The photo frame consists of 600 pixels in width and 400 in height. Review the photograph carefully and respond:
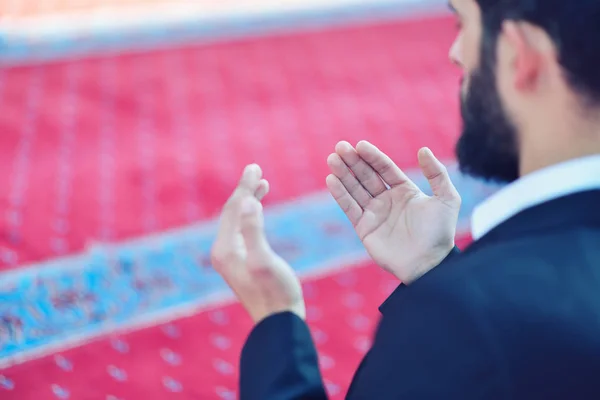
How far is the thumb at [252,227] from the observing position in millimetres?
698

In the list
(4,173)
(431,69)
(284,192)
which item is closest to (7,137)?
(4,173)

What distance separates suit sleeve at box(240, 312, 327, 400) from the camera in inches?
24.2

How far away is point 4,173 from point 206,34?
74 cm

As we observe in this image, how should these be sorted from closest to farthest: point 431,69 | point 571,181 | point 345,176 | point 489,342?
point 489,342 < point 571,181 < point 345,176 < point 431,69

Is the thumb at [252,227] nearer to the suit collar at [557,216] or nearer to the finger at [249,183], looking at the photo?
the finger at [249,183]

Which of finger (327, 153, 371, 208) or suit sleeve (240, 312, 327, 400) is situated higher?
finger (327, 153, 371, 208)

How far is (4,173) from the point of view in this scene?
1.11 metres

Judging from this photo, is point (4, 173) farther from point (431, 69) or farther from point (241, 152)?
point (431, 69)

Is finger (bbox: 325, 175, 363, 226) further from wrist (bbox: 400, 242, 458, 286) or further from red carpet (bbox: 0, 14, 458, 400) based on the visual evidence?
red carpet (bbox: 0, 14, 458, 400)

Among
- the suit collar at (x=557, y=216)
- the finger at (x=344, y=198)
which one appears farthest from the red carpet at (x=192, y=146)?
the suit collar at (x=557, y=216)

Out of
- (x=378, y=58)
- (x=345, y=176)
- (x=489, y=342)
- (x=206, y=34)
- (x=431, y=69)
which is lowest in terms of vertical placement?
(x=489, y=342)

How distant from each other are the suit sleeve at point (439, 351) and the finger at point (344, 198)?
19 cm

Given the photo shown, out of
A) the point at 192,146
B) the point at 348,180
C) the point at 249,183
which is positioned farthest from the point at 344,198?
the point at 192,146

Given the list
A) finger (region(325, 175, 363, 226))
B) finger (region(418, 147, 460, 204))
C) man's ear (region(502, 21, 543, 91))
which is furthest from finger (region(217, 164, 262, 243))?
man's ear (region(502, 21, 543, 91))
